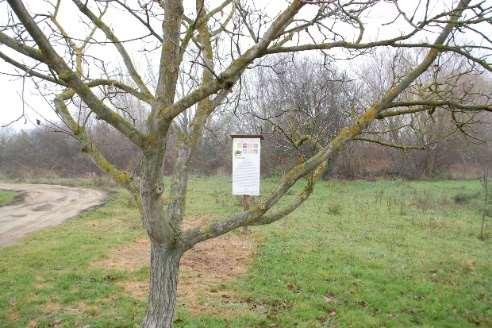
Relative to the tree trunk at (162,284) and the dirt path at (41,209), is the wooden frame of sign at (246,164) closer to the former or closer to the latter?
the dirt path at (41,209)

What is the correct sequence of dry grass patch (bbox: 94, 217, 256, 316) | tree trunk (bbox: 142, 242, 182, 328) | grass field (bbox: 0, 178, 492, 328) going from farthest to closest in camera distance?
1. dry grass patch (bbox: 94, 217, 256, 316)
2. grass field (bbox: 0, 178, 492, 328)
3. tree trunk (bbox: 142, 242, 182, 328)

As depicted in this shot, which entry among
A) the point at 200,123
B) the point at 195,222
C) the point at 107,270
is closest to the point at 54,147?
the point at 195,222

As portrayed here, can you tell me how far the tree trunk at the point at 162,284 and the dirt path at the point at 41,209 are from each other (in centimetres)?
850

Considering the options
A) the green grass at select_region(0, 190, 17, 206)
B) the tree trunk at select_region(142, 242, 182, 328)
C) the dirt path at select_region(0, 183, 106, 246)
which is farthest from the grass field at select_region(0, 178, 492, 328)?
the green grass at select_region(0, 190, 17, 206)

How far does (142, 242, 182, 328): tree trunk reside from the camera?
3.51m

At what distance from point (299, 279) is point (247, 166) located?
4.41 meters

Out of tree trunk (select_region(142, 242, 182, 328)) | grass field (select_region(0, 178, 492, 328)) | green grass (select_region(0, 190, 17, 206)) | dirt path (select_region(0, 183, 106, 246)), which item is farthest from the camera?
green grass (select_region(0, 190, 17, 206))

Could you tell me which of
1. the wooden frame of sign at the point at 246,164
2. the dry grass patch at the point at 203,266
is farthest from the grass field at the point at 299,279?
the wooden frame of sign at the point at 246,164

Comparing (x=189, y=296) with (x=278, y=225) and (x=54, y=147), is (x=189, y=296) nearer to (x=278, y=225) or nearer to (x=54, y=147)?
(x=278, y=225)

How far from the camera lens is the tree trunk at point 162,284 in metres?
3.51

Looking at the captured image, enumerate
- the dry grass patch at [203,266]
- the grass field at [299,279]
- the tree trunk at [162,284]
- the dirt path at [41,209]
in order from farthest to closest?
the dirt path at [41,209], the dry grass patch at [203,266], the grass field at [299,279], the tree trunk at [162,284]

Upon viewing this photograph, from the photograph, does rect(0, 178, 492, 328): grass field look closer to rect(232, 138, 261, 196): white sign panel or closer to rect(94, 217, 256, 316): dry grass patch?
rect(94, 217, 256, 316): dry grass patch

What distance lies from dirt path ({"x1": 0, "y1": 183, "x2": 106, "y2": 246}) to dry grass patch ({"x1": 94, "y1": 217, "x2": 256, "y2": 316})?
11.2 feet

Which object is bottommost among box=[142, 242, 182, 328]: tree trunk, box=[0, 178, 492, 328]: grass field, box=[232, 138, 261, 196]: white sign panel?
box=[0, 178, 492, 328]: grass field
